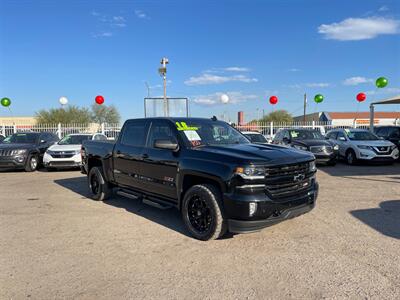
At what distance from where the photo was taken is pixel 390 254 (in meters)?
4.25

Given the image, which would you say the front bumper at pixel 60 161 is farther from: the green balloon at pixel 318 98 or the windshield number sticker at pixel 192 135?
the green balloon at pixel 318 98

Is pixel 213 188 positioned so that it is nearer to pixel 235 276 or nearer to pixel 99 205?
pixel 235 276

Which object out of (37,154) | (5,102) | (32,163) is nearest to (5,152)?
(32,163)

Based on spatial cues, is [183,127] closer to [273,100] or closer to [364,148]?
[364,148]

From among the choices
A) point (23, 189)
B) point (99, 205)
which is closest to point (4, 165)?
point (23, 189)

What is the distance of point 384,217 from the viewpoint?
5.93m

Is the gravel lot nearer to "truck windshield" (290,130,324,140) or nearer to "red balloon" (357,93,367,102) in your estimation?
"truck windshield" (290,130,324,140)

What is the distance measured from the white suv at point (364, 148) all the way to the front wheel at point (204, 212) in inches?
425

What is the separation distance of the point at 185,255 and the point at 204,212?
0.75 meters

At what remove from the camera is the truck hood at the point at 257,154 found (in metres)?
4.50

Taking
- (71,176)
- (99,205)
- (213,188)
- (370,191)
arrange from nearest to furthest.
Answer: (213,188) < (99,205) < (370,191) < (71,176)

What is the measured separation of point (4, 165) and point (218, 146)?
431 inches

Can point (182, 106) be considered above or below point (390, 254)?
above

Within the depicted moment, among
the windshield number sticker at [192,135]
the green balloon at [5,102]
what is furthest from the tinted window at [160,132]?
the green balloon at [5,102]
